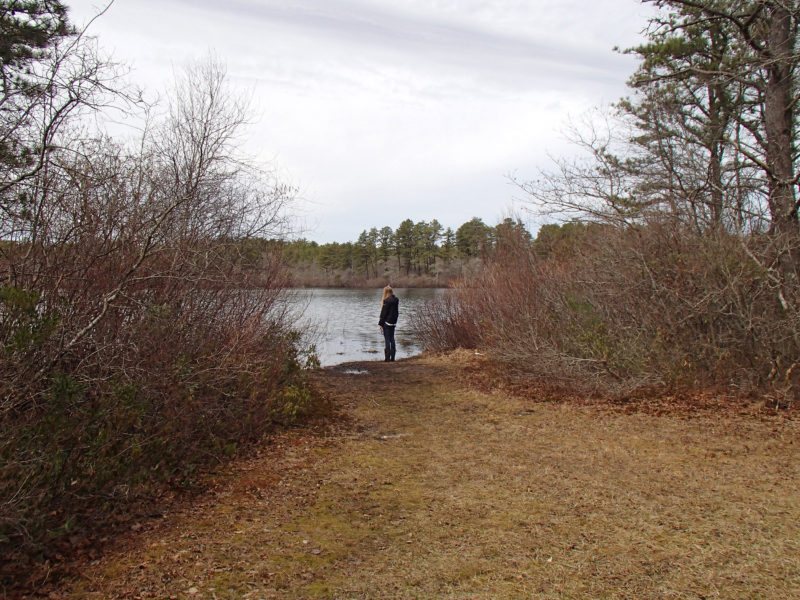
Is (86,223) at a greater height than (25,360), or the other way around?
(86,223)

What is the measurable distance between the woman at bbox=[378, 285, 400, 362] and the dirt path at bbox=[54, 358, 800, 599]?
7.53 meters

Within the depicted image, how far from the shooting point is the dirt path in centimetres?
348

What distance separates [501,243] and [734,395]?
749 cm

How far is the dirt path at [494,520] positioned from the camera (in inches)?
137

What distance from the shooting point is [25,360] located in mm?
3842

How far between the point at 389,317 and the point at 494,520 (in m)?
10.5

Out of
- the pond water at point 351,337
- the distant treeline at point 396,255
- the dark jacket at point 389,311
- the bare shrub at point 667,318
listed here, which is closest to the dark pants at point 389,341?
the dark jacket at point 389,311

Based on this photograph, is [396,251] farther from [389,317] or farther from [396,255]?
[389,317]

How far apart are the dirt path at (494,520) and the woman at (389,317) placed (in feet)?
24.7

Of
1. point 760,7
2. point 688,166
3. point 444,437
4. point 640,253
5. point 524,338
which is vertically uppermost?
point 760,7

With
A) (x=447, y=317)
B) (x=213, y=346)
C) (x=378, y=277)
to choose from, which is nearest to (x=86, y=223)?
(x=213, y=346)

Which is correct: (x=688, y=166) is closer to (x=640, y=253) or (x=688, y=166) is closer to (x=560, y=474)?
(x=640, y=253)

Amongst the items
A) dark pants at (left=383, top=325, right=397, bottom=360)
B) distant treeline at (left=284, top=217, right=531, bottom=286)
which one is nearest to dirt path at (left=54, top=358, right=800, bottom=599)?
dark pants at (left=383, top=325, right=397, bottom=360)

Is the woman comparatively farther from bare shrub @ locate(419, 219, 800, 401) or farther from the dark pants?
bare shrub @ locate(419, 219, 800, 401)
